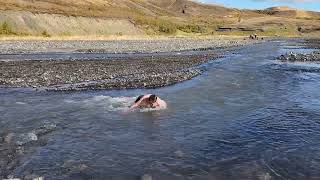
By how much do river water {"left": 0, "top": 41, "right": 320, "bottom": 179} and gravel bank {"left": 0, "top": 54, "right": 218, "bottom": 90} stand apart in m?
2.17

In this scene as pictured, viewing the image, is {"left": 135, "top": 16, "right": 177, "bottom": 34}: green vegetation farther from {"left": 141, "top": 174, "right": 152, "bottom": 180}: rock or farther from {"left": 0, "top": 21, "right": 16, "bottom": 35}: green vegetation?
{"left": 141, "top": 174, "right": 152, "bottom": 180}: rock

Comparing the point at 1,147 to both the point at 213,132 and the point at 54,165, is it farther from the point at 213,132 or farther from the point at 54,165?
the point at 213,132

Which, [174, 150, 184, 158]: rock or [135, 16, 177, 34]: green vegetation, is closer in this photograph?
Answer: [174, 150, 184, 158]: rock

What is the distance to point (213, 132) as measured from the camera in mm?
15359

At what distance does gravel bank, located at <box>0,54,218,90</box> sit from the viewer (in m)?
26.6

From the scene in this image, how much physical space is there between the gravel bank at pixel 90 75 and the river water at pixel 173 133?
2.17 meters

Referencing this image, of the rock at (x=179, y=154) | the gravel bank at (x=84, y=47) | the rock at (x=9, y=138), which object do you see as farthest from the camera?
the gravel bank at (x=84, y=47)

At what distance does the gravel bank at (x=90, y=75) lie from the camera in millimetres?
26625

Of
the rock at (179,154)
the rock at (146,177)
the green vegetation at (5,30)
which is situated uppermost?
the green vegetation at (5,30)

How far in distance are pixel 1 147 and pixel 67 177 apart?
11.7 ft

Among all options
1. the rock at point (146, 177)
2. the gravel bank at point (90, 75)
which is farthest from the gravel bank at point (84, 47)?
the rock at point (146, 177)

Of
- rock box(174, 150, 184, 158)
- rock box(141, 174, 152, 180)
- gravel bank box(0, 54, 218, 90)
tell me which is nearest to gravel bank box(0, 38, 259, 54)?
gravel bank box(0, 54, 218, 90)

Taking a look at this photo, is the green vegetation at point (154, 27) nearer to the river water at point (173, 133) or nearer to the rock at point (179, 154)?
the river water at point (173, 133)

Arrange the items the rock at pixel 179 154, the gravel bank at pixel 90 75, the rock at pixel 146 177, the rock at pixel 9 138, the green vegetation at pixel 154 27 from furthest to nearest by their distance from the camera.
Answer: the green vegetation at pixel 154 27, the gravel bank at pixel 90 75, the rock at pixel 9 138, the rock at pixel 179 154, the rock at pixel 146 177
